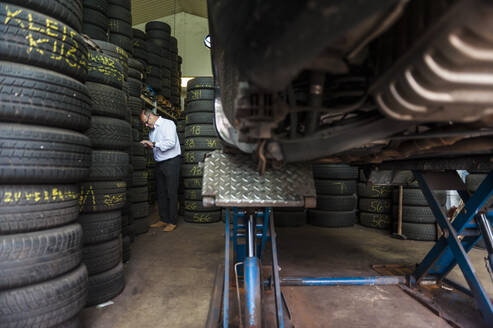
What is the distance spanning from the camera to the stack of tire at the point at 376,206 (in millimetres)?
3494

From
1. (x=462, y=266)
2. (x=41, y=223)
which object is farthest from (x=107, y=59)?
(x=462, y=266)

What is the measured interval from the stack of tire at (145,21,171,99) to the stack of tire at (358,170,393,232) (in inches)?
142

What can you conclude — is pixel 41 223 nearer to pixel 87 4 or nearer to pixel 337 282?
pixel 337 282

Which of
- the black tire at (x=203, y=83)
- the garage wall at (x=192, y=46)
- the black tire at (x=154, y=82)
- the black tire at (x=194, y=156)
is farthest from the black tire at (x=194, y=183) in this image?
the garage wall at (x=192, y=46)

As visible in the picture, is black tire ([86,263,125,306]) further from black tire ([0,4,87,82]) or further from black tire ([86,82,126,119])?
black tire ([0,4,87,82])

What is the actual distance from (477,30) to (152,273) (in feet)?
7.51

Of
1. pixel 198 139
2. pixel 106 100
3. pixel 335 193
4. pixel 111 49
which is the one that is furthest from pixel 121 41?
pixel 335 193

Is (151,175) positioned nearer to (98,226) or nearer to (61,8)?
(98,226)

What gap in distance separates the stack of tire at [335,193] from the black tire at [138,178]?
7.00ft

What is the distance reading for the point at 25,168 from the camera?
1.05 m

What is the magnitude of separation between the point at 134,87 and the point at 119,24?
0.93 metres

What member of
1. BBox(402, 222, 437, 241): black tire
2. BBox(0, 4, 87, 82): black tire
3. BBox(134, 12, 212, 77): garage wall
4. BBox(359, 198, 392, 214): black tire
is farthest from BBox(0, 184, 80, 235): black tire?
BBox(134, 12, 212, 77): garage wall

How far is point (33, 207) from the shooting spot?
108 cm

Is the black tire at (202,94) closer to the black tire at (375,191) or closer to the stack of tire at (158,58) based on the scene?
the stack of tire at (158,58)
